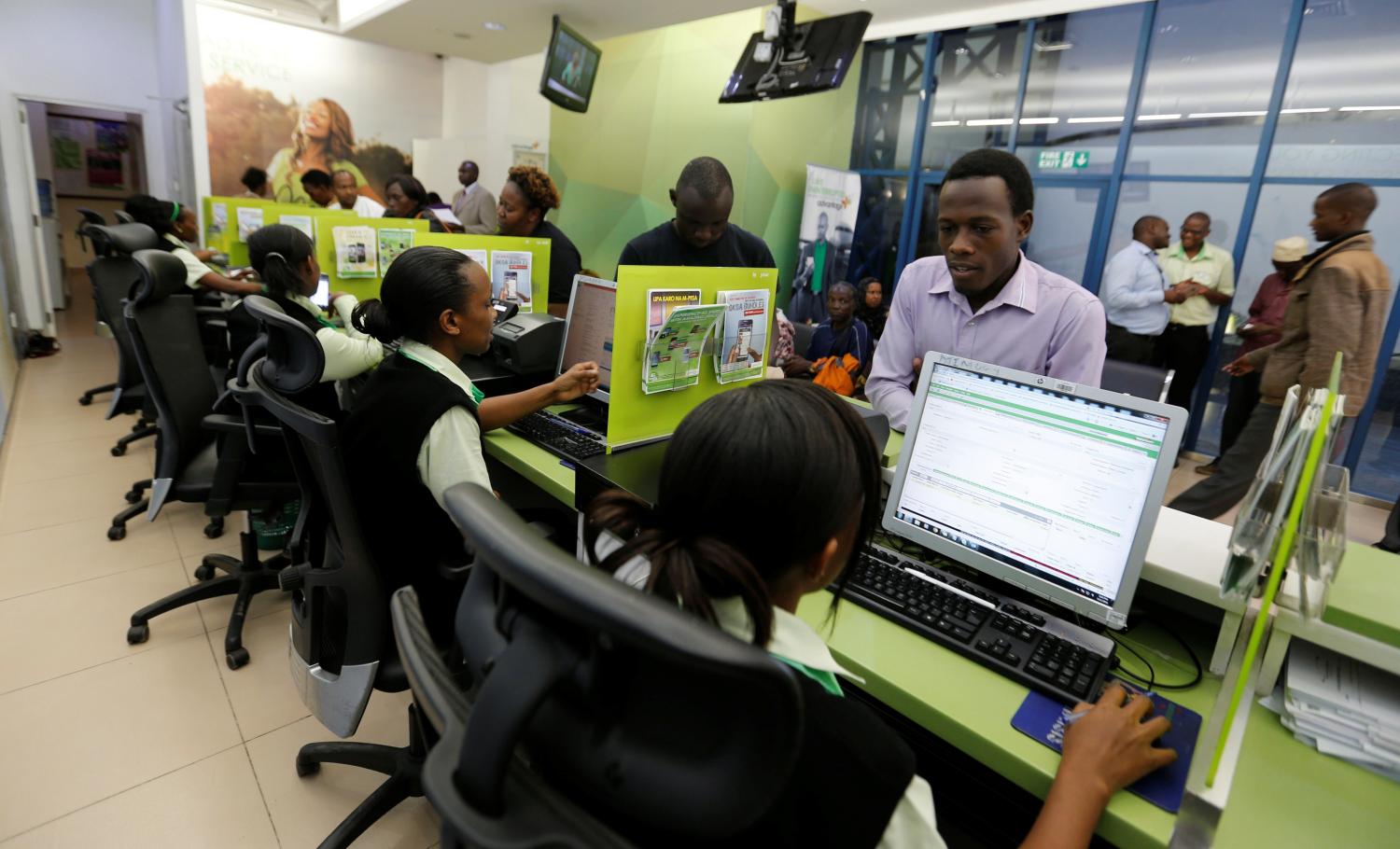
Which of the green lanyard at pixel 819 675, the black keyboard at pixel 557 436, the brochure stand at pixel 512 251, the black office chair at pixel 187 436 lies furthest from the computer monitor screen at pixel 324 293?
the green lanyard at pixel 819 675

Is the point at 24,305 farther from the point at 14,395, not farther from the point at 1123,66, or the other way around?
the point at 1123,66

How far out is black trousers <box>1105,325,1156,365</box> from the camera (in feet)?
16.6

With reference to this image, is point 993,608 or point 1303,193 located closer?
point 993,608

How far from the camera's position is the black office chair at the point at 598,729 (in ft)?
1.41

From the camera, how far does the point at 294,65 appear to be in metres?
7.28

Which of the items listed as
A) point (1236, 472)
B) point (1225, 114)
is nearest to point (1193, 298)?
point (1225, 114)

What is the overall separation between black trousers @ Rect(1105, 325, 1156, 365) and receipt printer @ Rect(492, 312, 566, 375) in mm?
4469

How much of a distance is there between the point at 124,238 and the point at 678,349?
3084 mm

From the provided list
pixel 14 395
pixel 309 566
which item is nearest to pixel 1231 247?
pixel 309 566

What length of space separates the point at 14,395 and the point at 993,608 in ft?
20.0

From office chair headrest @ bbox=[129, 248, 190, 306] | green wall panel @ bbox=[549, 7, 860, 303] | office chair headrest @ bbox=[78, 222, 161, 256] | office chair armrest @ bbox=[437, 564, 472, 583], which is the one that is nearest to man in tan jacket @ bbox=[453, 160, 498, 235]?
green wall panel @ bbox=[549, 7, 860, 303]

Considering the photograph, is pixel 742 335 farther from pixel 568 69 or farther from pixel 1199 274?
pixel 1199 274

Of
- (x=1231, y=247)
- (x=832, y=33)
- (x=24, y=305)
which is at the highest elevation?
(x=832, y=33)

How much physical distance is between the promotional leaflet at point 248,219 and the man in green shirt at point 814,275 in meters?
4.27
